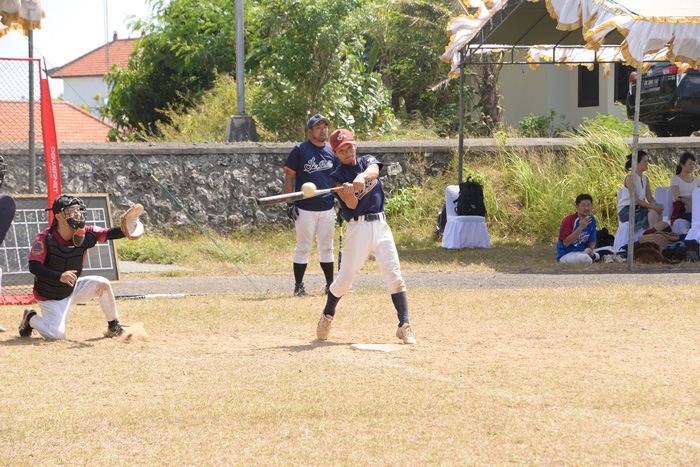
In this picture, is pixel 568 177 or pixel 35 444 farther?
pixel 568 177

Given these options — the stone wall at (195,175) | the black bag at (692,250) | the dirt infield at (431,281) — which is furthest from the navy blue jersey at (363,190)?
the stone wall at (195,175)

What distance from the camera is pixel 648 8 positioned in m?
10.9

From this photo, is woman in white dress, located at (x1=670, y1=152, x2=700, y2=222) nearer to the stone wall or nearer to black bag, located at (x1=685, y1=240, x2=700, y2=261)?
black bag, located at (x1=685, y1=240, x2=700, y2=261)

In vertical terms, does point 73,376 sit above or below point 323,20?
below

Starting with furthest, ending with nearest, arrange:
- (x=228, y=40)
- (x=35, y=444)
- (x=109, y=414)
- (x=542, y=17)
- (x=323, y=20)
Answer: (x=228, y=40)
(x=323, y=20)
(x=542, y=17)
(x=109, y=414)
(x=35, y=444)

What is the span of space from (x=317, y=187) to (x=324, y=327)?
2750 millimetres

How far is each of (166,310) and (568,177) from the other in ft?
30.2

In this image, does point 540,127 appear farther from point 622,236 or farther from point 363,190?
point 363,190

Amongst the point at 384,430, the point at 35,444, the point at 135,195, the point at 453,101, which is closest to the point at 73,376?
the point at 35,444

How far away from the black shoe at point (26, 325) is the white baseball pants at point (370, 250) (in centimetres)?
285

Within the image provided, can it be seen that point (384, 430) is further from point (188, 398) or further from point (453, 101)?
point (453, 101)

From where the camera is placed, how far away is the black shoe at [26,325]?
7473 mm

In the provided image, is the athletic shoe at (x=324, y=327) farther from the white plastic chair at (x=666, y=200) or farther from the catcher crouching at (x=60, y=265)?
the white plastic chair at (x=666, y=200)

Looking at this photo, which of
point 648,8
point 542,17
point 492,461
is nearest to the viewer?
point 492,461
